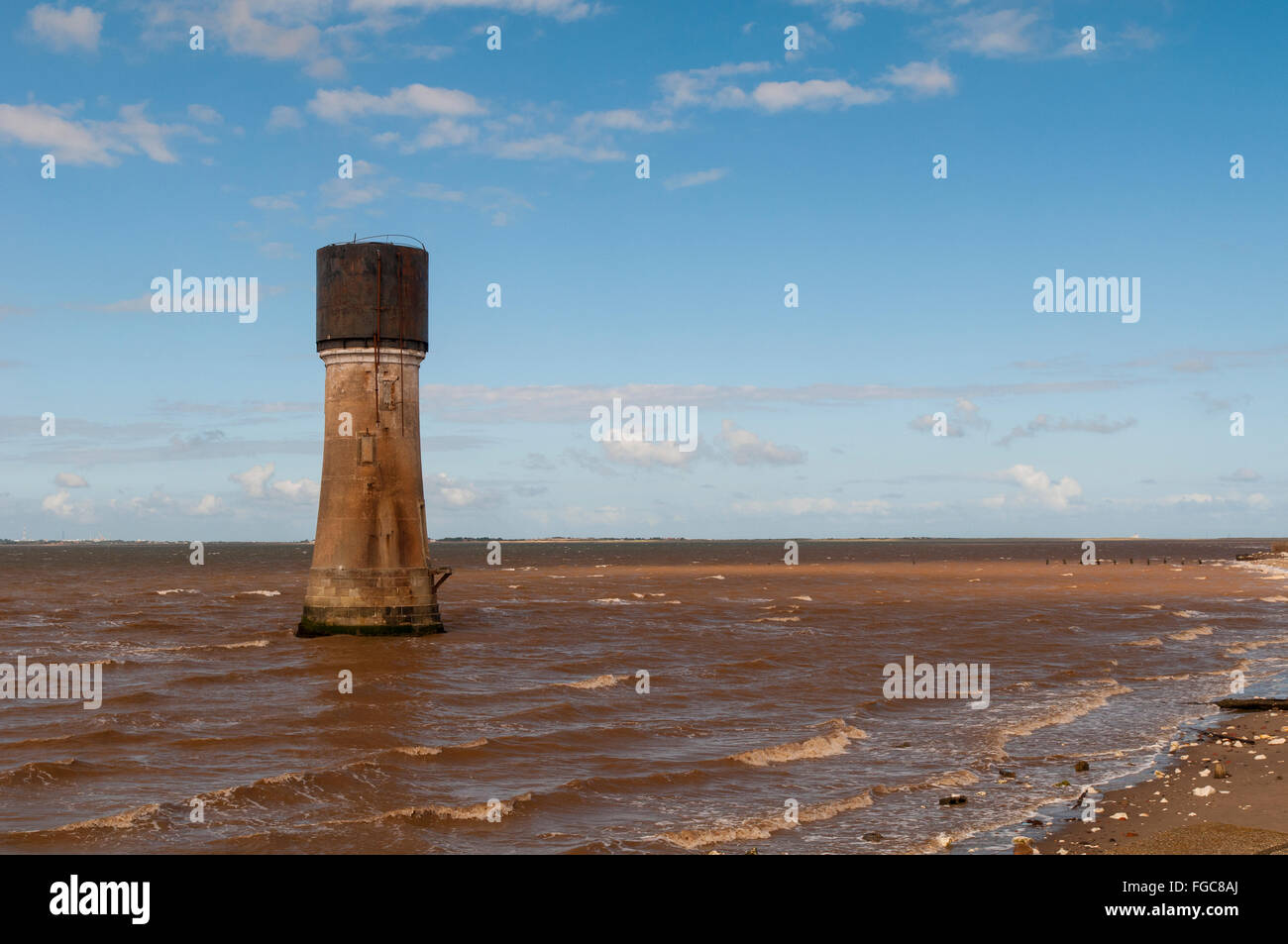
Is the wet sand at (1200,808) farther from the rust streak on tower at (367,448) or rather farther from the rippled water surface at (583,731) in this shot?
the rust streak on tower at (367,448)

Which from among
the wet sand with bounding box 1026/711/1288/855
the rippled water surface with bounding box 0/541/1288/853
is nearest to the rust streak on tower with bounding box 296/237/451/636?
the rippled water surface with bounding box 0/541/1288/853

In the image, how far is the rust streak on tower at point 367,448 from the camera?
34656 mm

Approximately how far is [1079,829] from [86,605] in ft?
213

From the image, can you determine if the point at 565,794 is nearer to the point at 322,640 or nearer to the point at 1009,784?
the point at 1009,784

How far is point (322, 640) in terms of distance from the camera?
35.1 metres

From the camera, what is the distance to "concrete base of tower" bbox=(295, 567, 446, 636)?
3475 cm

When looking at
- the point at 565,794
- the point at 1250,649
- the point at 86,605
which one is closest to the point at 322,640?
the point at 565,794

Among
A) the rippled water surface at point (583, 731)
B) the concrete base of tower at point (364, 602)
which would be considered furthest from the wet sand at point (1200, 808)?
the concrete base of tower at point (364, 602)

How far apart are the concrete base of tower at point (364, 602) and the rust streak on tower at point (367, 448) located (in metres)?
0.03

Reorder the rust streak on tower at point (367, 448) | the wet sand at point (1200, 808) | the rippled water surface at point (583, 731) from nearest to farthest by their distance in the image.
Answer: the wet sand at point (1200, 808) < the rippled water surface at point (583, 731) < the rust streak on tower at point (367, 448)

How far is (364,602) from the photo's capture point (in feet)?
114

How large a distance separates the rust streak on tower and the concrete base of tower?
0.10 feet

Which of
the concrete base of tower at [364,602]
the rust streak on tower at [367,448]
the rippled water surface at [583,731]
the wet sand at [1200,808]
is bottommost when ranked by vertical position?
the rippled water surface at [583,731]
